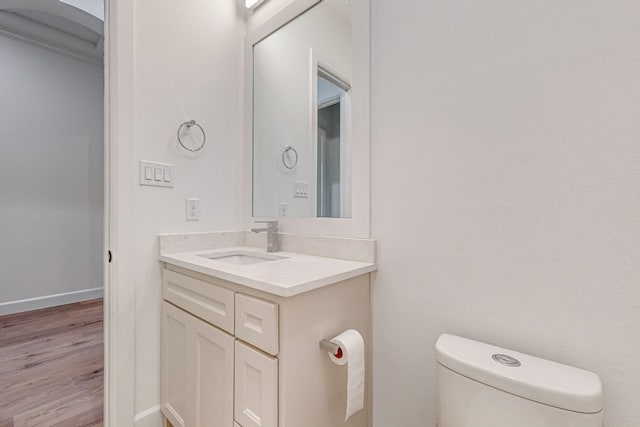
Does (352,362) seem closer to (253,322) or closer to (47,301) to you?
(253,322)

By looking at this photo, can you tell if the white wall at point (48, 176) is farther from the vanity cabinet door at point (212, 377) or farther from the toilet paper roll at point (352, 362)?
the toilet paper roll at point (352, 362)

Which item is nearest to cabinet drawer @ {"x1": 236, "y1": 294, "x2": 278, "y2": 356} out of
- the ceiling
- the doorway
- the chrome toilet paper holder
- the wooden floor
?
the chrome toilet paper holder

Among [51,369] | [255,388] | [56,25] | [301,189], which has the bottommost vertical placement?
[51,369]

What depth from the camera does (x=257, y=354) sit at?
0.85 meters

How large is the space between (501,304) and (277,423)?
75cm

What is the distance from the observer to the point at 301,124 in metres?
1.56

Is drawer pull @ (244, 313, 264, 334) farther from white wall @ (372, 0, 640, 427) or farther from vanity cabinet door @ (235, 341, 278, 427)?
white wall @ (372, 0, 640, 427)

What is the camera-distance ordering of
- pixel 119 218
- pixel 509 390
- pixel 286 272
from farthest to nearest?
pixel 119 218 → pixel 286 272 → pixel 509 390

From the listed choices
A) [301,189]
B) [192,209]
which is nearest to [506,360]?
[301,189]

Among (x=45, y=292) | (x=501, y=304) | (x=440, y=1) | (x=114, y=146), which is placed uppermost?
(x=440, y=1)

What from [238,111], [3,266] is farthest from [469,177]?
[3,266]

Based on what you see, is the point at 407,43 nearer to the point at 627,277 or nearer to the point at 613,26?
the point at 613,26

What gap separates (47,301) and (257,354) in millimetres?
3395

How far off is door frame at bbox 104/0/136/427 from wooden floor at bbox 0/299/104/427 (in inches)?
14.4
